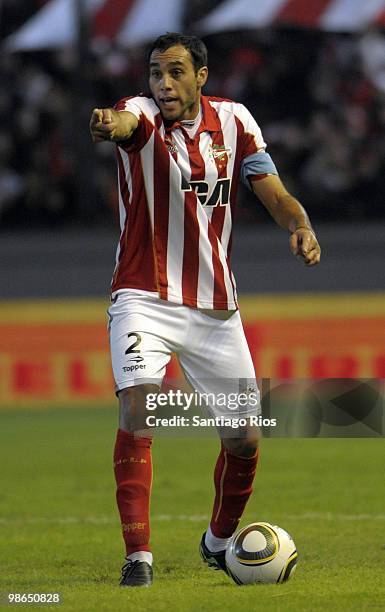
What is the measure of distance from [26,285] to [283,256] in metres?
2.50

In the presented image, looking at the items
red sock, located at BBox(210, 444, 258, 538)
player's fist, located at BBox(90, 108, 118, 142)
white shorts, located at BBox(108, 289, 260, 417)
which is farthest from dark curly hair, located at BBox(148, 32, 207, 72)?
red sock, located at BBox(210, 444, 258, 538)

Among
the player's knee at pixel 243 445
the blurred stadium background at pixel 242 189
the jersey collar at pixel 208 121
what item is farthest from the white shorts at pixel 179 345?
the blurred stadium background at pixel 242 189

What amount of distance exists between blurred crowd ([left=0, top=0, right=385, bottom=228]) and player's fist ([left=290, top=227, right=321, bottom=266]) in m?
8.94

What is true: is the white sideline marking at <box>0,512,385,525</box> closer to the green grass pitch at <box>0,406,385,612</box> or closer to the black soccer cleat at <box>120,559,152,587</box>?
the green grass pitch at <box>0,406,385,612</box>

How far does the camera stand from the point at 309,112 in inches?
606

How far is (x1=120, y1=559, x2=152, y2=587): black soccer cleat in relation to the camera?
231 inches

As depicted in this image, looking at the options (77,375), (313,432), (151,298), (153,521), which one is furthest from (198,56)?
(77,375)

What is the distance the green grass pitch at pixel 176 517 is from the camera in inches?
227

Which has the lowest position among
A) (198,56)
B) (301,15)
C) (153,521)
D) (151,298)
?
(153,521)

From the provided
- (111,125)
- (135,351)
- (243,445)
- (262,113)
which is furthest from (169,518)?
(262,113)

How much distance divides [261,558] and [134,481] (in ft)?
1.95

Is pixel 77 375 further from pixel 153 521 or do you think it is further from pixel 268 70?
pixel 153 521

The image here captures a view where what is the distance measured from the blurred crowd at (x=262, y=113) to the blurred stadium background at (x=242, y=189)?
2cm

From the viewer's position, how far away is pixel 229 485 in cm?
655
